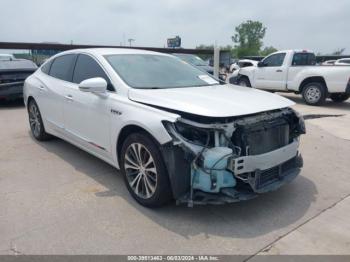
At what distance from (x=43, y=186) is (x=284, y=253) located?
2947mm

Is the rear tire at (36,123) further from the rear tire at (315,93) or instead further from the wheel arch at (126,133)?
the rear tire at (315,93)

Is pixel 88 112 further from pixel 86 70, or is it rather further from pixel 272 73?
pixel 272 73

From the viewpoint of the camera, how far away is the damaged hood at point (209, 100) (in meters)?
3.40

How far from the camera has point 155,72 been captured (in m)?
4.57

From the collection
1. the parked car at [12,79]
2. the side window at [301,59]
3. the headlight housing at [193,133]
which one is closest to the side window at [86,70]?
the headlight housing at [193,133]

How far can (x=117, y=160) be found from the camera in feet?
13.5

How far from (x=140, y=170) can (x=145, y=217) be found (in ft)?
1.63

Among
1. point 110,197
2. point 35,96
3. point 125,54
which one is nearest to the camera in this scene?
point 110,197

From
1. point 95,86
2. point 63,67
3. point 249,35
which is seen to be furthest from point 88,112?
point 249,35

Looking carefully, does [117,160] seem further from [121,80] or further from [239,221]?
[239,221]

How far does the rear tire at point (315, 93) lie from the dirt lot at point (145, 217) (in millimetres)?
6274

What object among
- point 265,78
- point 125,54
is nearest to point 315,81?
point 265,78

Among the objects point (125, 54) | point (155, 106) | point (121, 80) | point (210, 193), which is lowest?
point (210, 193)

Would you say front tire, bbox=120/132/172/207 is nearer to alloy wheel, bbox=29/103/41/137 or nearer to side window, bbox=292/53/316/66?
alloy wheel, bbox=29/103/41/137
